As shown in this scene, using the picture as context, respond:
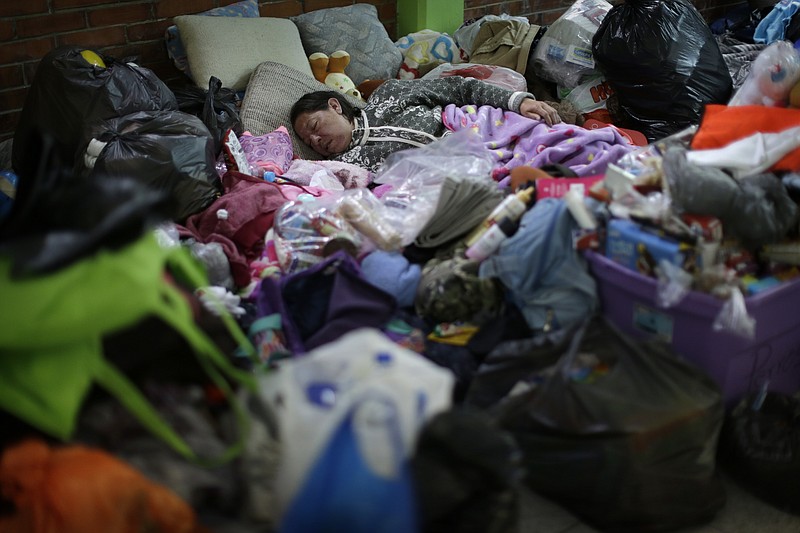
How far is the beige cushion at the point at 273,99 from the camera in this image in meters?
3.28

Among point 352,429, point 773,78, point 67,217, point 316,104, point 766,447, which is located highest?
point 67,217

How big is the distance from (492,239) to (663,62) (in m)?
1.64

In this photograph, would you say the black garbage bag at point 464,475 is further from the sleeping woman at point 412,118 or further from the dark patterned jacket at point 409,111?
the dark patterned jacket at point 409,111

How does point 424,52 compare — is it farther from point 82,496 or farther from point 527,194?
point 82,496

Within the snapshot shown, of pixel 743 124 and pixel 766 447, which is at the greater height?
pixel 743 124

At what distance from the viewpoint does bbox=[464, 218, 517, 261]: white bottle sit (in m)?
2.17

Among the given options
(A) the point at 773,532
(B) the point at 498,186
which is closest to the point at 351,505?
(A) the point at 773,532

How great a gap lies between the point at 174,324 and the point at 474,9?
3.77 metres

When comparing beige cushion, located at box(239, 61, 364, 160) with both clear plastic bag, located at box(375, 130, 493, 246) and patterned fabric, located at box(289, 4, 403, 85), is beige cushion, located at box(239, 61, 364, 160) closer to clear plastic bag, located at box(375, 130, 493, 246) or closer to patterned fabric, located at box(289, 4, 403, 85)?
patterned fabric, located at box(289, 4, 403, 85)

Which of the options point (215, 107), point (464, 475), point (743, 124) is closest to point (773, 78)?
point (743, 124)

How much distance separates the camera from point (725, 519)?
72.3 inches

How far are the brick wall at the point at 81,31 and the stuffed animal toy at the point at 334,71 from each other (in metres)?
0.42

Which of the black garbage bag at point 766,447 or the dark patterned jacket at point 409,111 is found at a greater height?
the dark patterned jacket at point 409,111

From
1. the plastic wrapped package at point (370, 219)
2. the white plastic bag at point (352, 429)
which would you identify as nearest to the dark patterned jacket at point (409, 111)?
the plastic wrapped package at point (370, 219)
